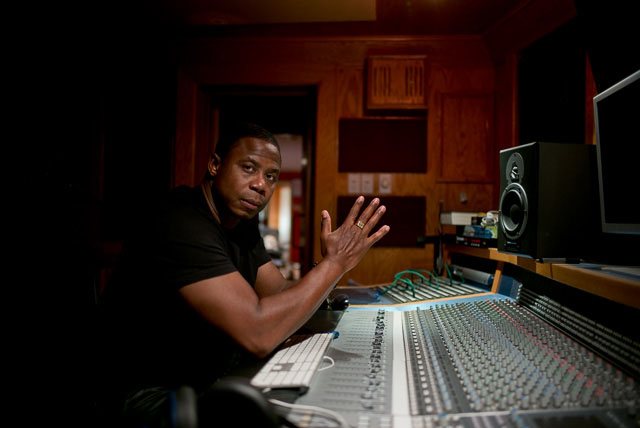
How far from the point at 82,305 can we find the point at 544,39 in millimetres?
3054

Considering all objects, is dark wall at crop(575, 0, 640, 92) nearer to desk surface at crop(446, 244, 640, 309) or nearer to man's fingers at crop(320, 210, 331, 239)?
desk surface at crop(446, 244, 640, 309)

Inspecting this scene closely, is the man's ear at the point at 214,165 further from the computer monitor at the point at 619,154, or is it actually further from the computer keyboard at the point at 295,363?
the computer monitor at the point at 619,154

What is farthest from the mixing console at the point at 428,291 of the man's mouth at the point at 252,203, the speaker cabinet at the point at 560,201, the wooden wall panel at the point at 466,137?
the wooden wall panel at the point at 466,137

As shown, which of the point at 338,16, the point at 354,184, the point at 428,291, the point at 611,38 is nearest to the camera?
the point at 611,38

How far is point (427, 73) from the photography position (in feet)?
9.85

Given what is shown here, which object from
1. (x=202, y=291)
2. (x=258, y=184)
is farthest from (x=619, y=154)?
(x=202, y=291)

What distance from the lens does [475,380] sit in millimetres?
758

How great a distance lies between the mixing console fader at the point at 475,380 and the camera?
645mm

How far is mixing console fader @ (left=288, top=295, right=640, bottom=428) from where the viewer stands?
25.4 inches

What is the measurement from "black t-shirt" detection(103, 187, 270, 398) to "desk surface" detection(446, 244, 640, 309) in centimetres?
98

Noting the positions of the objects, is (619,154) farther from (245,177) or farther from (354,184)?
(354,184)

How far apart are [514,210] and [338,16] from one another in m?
2.03

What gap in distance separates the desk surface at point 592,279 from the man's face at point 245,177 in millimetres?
1005

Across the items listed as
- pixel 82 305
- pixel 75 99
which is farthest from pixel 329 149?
pixel 82 305
